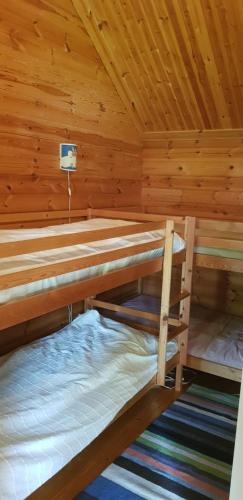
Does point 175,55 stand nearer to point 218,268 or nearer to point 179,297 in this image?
point 218,268

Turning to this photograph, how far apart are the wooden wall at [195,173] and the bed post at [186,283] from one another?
0.99m

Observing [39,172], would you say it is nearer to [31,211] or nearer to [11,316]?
[31,211]

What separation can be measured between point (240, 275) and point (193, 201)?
0.73m

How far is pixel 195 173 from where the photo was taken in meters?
3.21

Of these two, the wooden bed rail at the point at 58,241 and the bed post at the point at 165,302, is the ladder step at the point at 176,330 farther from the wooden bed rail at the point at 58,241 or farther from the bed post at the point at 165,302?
the wooden bed rail at the point at 58,241

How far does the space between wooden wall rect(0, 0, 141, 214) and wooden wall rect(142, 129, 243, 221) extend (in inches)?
21.4

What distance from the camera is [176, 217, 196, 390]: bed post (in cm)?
222

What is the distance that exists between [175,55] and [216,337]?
6.24 ft

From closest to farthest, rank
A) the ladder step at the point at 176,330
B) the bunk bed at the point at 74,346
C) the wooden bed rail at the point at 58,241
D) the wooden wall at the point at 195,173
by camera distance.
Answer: the wooden bed rail at the point at 58,241 < the bunk bed at the point at 74,346 < the ladder step at the point at 176,330 < the wooden wall at the point at 195,173

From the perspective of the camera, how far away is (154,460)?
5.58ft

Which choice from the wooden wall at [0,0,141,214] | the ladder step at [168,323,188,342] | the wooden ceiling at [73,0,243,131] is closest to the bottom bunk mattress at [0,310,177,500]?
the ladder step at [168,323,188,342]

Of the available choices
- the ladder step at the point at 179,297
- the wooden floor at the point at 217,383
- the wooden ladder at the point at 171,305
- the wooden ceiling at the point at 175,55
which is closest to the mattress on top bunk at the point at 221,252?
the wooden ladder at the point at 171,305

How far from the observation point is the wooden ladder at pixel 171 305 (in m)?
2.07

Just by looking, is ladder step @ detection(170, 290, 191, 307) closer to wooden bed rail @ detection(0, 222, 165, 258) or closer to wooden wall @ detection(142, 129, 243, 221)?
wooden bed rail @ detection(0, 222, 165, 258)
